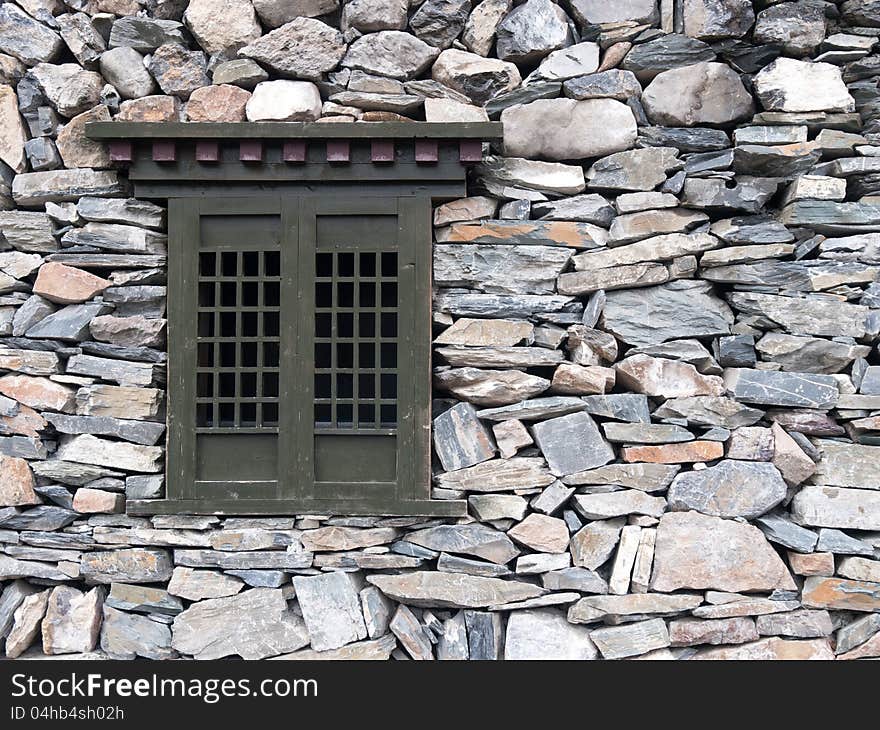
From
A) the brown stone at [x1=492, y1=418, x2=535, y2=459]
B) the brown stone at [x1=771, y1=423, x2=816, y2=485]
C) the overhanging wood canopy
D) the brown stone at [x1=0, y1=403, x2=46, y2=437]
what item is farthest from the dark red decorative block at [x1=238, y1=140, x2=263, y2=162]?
the brown stone at [x1=771, y1=423, x2=816, y2=485]

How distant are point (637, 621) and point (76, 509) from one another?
282 centimetres

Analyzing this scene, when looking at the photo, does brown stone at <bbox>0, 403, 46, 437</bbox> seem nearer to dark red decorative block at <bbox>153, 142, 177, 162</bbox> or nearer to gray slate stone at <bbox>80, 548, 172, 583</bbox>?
gray slate stone at <bbox>80, 548, 172, 583</bbox>

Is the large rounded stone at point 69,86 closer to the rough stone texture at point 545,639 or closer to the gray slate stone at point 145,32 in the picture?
the gray slate stone at point 145,32

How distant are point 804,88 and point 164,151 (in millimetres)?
3182

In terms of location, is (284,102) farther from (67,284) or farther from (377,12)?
(67,284)

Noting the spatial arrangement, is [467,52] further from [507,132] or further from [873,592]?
[873,592]

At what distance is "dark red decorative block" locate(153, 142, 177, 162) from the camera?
11.8ft

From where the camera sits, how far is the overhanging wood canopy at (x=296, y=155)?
3.53 m

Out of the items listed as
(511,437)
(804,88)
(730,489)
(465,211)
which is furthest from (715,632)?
(804,88)

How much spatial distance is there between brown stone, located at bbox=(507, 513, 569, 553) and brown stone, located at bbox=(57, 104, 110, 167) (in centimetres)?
279

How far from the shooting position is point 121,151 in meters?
3.58

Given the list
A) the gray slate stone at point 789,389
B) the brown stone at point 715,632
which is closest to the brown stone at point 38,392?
A: the brown stone at point 715,632

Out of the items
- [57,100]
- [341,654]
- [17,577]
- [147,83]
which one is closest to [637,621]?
[341,654]

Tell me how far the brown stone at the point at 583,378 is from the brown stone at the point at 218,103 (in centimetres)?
207
